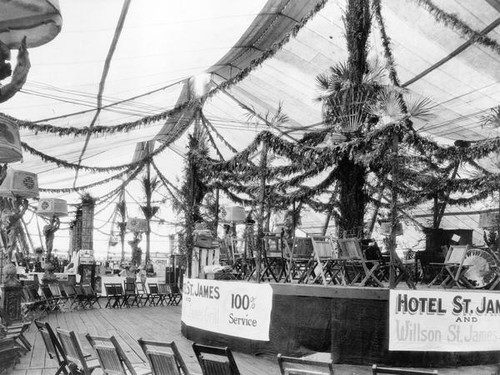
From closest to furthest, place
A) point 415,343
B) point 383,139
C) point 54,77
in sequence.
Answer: point 415,343 < point 383,139 < point 54,77

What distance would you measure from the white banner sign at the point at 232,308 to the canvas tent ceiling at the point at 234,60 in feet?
12.3

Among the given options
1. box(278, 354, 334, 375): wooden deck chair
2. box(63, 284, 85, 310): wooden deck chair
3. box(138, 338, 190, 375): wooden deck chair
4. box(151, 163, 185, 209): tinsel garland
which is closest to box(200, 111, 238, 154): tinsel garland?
box(151, 163, 185, 209): tinsel garland

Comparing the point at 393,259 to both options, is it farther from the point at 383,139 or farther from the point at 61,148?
the point at 61,148

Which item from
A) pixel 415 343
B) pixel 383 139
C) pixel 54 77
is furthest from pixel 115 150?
pixel 415 343

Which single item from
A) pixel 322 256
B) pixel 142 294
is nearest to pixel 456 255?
pixel 322 256

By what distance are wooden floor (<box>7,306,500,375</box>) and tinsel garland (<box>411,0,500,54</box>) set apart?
17.1 feet

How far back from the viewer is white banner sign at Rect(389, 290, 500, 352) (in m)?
6.36

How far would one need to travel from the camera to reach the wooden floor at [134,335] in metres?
6.35

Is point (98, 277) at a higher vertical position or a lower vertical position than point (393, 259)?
lower

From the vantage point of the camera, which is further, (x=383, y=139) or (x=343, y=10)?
(x=343, y=10)

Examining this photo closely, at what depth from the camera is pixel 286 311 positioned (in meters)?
6.96

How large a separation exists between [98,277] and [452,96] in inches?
455

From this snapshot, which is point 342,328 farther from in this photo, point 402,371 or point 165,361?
point 402,371

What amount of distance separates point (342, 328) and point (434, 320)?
106cm
